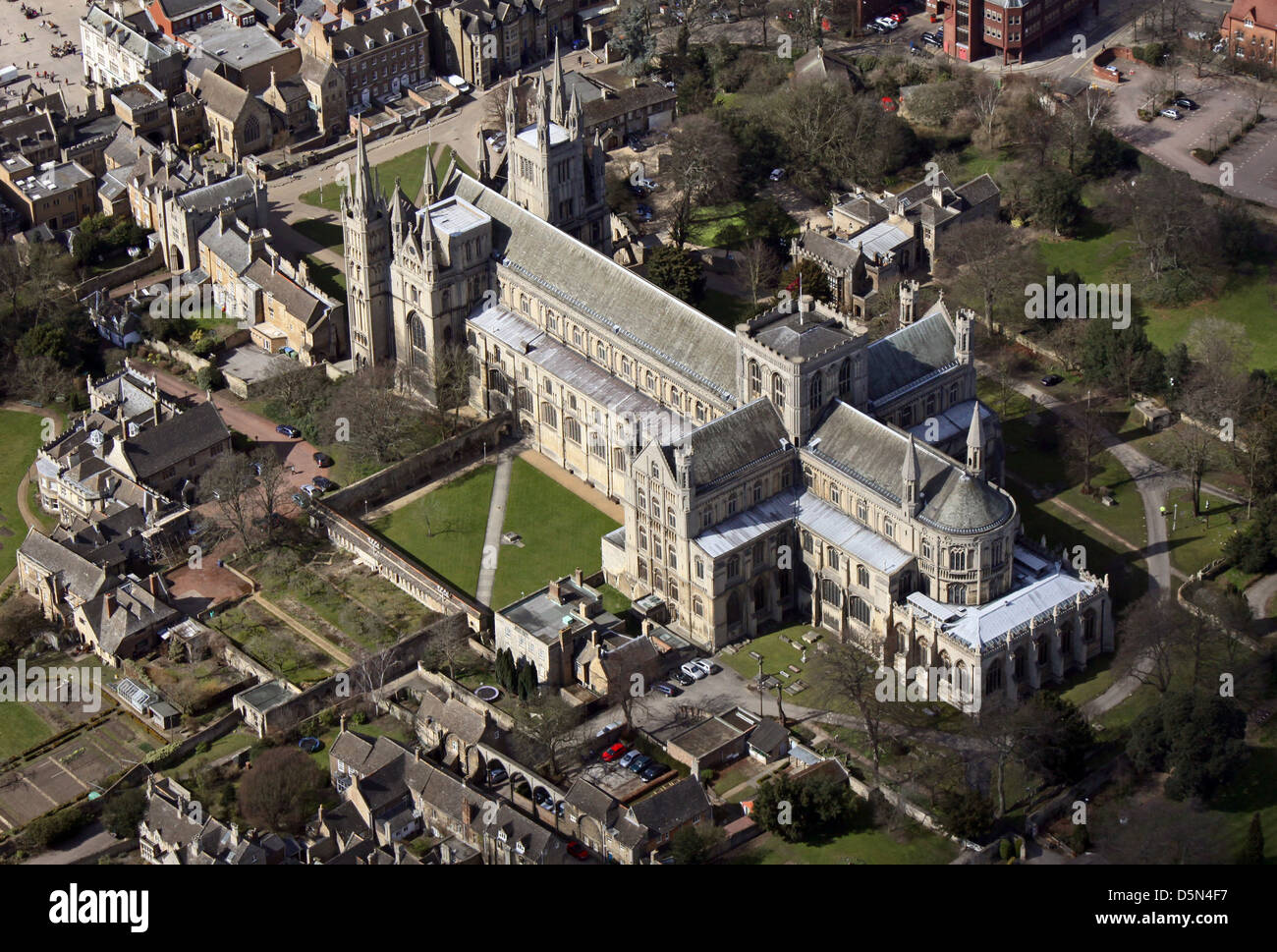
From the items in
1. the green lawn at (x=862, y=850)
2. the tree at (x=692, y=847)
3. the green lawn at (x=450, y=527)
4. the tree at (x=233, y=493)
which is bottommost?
the green lawn at (x=862, y=850)

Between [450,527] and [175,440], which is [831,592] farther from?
[175,440]

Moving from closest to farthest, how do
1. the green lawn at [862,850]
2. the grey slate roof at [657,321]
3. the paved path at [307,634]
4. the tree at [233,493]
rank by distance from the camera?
the green lawn at [862,850]
the paved path at [307,634]
the grey slate roof at [657,321]
the tree at [233,493]

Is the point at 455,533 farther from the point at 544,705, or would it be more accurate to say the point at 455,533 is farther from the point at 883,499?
the point at 883,499

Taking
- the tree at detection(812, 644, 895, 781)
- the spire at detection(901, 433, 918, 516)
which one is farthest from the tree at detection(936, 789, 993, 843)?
the spire at detection(901, 433, 918, 516)

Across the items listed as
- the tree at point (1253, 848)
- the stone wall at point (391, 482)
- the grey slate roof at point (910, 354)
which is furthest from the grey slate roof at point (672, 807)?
the stone wall at point (391, 482)

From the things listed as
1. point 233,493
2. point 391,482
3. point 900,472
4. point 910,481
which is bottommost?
point 391,482

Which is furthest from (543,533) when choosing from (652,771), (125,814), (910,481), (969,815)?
(969,815)

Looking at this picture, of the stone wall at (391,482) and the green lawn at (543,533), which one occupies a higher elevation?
the stone wall at (391,482)

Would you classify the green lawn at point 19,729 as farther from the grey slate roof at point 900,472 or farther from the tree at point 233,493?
the grey slate roof at point 900,472
